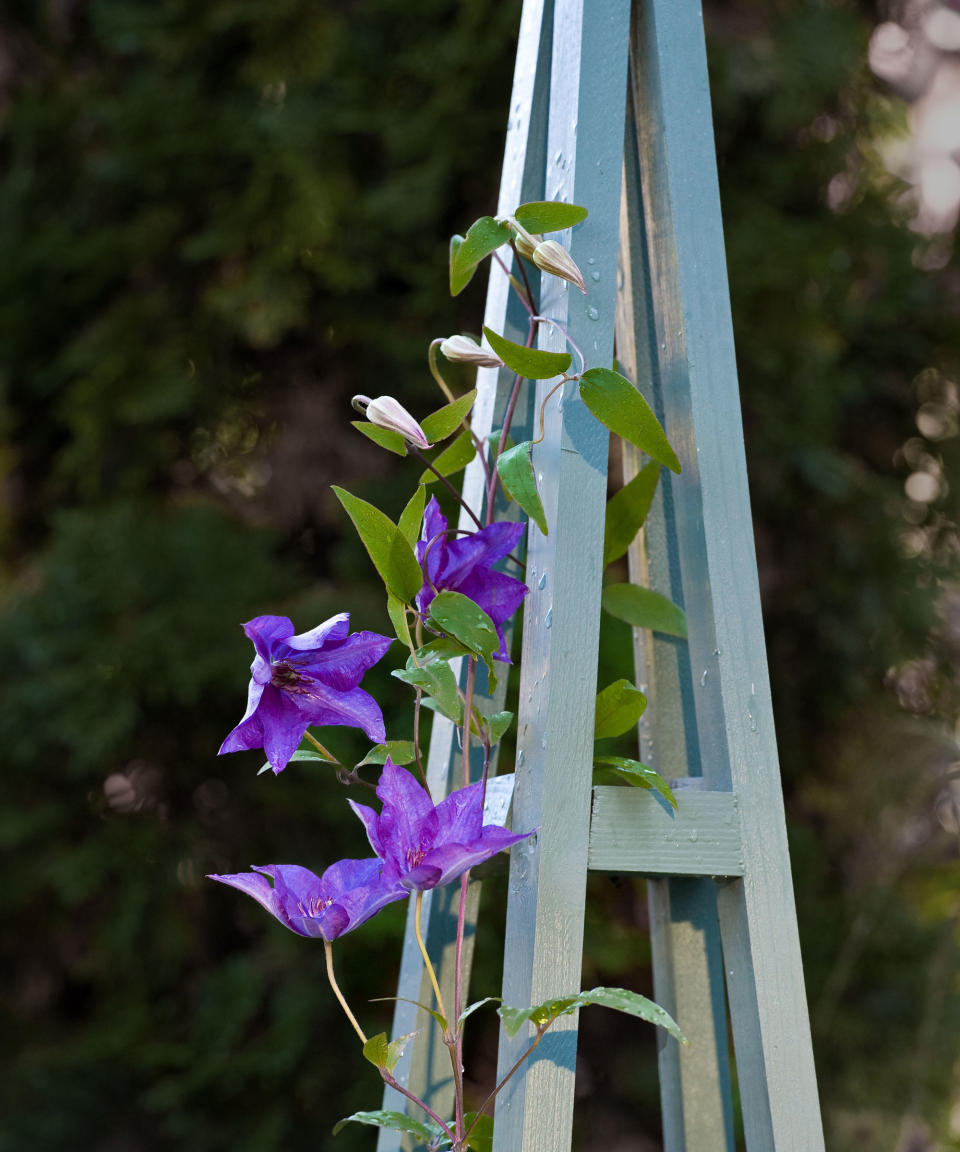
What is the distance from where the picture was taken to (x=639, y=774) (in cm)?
50

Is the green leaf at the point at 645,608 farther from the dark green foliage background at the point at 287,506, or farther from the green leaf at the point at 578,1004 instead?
the dark green foliage background at the point at 287,506

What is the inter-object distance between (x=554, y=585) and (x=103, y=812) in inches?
46.8

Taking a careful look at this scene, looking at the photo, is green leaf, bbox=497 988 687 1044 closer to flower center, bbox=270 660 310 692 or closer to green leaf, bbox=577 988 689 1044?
green leaf, bbox=577 988 689 1044

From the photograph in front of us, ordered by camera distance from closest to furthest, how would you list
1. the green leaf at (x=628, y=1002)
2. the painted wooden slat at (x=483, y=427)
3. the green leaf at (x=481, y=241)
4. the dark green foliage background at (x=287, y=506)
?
the green leaf at (x=628, y=1002) < the green leaf at (x=481, y=241) < the painted wooden slat at (x=483, y=427) < the dark green foliage background at (x=287, y=506)

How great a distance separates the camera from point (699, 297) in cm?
58

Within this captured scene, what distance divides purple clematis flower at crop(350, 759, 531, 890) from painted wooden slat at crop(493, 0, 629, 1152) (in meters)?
0.04

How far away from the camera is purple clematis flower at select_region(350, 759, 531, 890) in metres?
0.45

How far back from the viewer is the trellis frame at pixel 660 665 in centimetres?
50

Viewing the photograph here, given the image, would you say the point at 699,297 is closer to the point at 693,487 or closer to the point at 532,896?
the point at 693,487

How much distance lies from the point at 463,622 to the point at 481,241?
0.19 metres

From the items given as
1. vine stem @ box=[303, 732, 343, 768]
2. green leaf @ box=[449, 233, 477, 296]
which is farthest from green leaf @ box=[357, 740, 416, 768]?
green leaf @ box=[449, 233, 477, 296]

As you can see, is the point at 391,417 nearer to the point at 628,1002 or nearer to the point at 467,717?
the point at 467,717

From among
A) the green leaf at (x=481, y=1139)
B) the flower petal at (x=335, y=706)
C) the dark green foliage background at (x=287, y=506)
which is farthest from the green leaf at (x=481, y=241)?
the dark green foliage background at (x=287, y=506)

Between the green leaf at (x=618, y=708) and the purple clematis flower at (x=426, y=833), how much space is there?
0.30 feet
